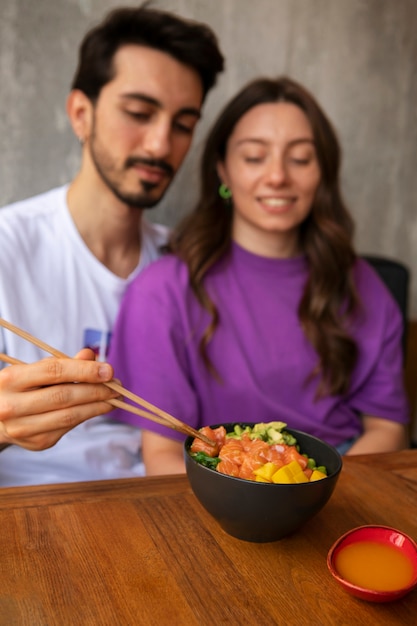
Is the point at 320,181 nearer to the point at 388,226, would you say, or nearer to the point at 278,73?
the point at 278,73

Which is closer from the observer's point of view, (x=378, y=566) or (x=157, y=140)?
(x=378, y=566)

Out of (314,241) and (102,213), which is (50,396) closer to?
(102,213)

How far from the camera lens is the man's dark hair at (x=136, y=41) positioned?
190 centimetres

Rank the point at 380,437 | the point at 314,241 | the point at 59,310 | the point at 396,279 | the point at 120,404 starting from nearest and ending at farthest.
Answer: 1. the point at 120,404
2. the point at 59,310
3. the point at 380,437
4. the point at 314,241
5. the point at 396,279

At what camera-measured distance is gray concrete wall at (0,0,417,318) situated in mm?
2115

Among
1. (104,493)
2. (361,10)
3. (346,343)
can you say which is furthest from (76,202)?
(361,10)

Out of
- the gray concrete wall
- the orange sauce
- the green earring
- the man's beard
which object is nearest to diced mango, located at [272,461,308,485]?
the orange sauce

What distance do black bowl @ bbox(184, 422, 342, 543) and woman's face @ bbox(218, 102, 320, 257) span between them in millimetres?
1130

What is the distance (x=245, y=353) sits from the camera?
5.98ft

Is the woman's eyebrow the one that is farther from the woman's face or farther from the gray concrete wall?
the gray concrete wall

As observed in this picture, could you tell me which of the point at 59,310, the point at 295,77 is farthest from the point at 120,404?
the point at 295,77

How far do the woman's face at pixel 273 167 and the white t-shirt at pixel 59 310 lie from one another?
471 millimetres

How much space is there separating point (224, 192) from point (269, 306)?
44 centimetres

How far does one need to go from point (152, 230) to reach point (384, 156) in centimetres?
124
